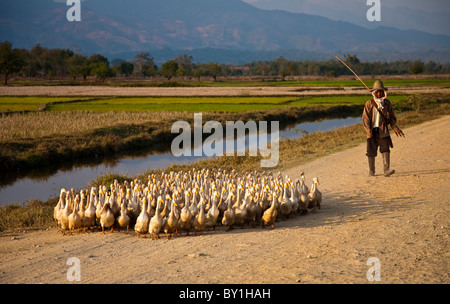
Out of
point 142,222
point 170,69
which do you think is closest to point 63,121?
point 142,222

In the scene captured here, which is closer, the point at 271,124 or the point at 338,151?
the point at 338,151

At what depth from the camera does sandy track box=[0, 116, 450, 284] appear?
7312mm

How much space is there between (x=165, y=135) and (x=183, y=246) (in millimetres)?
22326

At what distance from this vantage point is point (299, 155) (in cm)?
2034

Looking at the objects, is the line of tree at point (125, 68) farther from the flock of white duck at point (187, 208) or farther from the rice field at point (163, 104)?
the flock of white duck at point (187, 208)

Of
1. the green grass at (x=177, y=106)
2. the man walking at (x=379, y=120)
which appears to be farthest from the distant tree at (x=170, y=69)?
the man walking at (x=379, y=120)

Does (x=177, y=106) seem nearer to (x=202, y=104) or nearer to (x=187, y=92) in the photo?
(x=202, y=104)

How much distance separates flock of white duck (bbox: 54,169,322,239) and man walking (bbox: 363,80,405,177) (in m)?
3.65

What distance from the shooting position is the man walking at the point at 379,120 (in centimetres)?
1355

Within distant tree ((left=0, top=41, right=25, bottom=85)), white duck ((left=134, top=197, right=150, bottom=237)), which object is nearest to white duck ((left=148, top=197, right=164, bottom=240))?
white duck ((left=134, top=197, right=150, bottom=237))

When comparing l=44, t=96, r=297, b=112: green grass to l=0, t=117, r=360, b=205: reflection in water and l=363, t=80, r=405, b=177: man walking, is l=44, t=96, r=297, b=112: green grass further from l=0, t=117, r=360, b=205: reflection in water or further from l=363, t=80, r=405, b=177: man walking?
l=363, t=80, r=405, b=177: man walking

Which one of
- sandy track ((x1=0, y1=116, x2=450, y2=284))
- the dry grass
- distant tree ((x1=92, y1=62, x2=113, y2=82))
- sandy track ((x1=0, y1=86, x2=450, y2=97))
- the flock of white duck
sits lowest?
sandy track ((x1=0, y1=116, x2=450, y2=284))
